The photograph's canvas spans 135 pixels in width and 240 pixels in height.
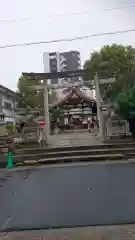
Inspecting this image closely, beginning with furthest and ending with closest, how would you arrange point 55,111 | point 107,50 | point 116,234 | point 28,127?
point 107,50 < point 55,111 < point 28,127 < point 116,234

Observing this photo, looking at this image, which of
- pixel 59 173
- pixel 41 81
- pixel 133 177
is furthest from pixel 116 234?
pixel 41 81

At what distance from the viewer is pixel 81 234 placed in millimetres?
5559

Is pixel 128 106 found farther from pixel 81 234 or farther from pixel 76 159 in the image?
pixel 81 234

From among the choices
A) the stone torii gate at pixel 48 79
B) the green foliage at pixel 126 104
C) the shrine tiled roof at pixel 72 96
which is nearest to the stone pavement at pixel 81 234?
the green foliage at pixel 126 104

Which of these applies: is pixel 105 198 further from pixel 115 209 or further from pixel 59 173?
pixel 59 173

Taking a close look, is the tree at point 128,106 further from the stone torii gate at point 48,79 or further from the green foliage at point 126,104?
the stone torii gate at point 48,79

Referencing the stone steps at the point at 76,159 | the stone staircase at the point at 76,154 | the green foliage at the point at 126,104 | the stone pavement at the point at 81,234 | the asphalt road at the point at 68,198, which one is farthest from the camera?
the green foliage at the point at 126,104

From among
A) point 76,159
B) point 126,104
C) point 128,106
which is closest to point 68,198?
point 76,159

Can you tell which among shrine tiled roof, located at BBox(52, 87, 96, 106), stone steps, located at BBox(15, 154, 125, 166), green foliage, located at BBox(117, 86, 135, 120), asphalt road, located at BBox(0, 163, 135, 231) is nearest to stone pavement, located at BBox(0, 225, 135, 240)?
asphalt road, located at BBox(0, 163, 135, 231)

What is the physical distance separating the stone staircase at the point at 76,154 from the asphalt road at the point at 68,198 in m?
2.67

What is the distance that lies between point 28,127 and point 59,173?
7087 mm

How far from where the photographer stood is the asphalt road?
21.2ft

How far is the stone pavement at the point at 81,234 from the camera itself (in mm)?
5363

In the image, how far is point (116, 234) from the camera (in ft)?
17.9
